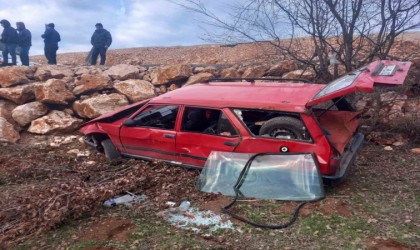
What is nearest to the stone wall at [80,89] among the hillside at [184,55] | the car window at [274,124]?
the hillside at [184,55]

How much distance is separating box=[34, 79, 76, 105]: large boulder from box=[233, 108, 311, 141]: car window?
203 inches

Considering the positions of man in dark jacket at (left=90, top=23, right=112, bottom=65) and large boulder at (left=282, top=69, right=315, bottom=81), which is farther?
man in dark jacket at (left=90, top=23, right=112, bottom=65)

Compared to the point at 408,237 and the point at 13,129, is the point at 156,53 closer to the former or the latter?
the point at 13,129

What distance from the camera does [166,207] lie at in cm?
453

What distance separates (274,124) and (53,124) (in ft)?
17.6

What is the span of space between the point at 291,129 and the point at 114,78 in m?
6.22

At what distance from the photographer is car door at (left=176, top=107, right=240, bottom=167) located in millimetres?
5016

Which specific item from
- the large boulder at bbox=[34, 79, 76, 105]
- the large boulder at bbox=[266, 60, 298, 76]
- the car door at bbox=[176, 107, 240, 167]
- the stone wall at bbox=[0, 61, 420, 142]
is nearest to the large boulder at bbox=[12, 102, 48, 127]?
the stone wall at bbox=[0, 61, 420, 142]

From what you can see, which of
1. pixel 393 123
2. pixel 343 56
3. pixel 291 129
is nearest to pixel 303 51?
pixel 343 56

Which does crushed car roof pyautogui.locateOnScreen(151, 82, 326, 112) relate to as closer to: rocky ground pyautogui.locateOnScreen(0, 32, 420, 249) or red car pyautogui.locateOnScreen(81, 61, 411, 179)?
red car pyautogui.locateOnScreen(81, 61, 411, 179)

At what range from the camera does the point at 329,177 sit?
452cm

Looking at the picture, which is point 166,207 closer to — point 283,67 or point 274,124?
point 274,124

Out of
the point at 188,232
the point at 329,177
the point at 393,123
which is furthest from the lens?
the point at 393,123

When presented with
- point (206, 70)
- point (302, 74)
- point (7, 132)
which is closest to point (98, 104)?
point (7, 132)
